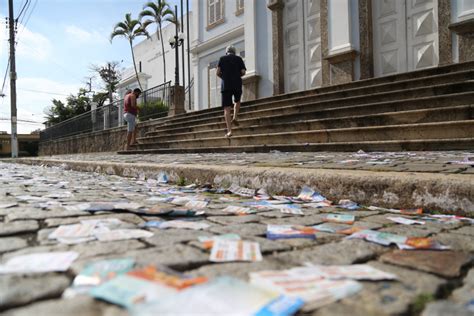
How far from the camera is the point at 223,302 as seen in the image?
88cm

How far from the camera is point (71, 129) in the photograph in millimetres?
23562

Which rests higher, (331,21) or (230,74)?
(331,21)

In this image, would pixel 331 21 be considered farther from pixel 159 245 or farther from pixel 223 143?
pixel 159 245

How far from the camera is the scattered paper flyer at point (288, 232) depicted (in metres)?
1.66

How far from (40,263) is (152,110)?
14901 millimetres

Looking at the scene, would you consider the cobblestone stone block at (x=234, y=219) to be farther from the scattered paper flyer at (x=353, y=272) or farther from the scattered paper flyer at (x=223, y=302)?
the scattered paper flyer at (x=223, y=302)

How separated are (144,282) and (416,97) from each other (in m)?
6.41

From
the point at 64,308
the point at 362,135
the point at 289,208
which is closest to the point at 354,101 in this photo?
the point at 362,135

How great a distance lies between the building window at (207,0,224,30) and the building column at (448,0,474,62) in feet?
34.0

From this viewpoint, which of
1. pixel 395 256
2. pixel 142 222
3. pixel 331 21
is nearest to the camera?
pixel 395 256

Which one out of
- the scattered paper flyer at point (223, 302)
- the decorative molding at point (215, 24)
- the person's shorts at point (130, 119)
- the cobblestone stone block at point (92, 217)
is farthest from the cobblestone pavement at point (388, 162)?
the decorative molding at point (215, 24)

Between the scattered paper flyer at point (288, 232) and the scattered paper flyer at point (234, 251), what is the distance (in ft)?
0.63

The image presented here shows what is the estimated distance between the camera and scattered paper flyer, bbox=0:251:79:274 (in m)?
1.15

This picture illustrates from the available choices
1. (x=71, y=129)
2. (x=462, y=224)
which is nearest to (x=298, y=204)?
(x=462, y=224)
